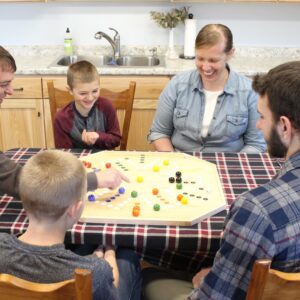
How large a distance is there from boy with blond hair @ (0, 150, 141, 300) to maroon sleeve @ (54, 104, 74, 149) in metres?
1.02

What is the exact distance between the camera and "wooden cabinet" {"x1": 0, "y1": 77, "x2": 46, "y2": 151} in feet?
9.70

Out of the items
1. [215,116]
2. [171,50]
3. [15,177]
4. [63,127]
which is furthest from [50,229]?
[171,50]

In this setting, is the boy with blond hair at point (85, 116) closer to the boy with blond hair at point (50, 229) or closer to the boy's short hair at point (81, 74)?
the boy's short hair at point (81, 74)

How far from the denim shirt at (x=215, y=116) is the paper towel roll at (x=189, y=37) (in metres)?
1.08

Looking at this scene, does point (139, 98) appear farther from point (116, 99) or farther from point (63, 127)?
point (63, 127)

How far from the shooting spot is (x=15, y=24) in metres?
3.41

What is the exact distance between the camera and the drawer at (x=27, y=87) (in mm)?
2934

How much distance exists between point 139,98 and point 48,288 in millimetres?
2211

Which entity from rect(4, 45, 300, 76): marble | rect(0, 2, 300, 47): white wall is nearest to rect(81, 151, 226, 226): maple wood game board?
rect(4, 45, 300, 76): marble

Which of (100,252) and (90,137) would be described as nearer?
(100,252)

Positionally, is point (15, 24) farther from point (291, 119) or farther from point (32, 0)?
point (291, 119)

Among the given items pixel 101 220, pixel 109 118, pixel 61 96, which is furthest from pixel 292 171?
pixel 61 96

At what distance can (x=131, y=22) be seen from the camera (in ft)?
11.1

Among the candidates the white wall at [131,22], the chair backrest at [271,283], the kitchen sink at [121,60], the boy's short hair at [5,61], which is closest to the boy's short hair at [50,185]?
the chair backrest at [271,283]
